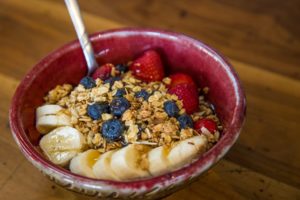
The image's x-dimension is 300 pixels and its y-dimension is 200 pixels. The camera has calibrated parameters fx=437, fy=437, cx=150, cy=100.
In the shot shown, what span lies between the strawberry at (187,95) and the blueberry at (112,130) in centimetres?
10

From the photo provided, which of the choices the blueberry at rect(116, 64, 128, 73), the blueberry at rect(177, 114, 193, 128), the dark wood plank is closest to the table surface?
the dark wood plank

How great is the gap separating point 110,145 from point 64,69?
18 cm

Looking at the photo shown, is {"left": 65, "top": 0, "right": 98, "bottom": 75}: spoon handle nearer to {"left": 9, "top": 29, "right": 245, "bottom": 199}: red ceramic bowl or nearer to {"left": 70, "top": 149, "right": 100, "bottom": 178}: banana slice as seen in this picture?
{"left": 9, "top": 29, "right": 245, "bottom": 199}: red ceramic bowl

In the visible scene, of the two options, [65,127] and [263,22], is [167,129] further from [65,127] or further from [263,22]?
[263,22]

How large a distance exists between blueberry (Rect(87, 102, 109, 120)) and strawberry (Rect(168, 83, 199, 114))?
0.11 metres

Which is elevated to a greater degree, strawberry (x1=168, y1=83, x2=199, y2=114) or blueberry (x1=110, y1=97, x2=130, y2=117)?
blueberry (x1=110, y1=97, x2=130, y2=117)


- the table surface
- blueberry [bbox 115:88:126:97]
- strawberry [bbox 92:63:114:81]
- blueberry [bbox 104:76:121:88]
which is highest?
strawberry [bbox 92:63:114:81]

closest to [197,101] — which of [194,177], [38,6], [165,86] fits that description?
[165,86]

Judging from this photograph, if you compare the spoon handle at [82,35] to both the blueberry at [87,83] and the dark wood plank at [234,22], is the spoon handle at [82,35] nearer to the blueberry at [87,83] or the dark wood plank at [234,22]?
the blueberry at [87,83]

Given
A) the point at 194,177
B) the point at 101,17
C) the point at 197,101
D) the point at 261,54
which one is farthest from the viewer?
the point at 101,17

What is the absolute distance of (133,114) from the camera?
24.1 inches

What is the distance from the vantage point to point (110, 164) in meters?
0.56

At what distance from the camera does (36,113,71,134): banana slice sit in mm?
632

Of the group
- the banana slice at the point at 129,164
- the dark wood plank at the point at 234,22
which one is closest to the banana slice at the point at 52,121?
the banana slice at the point at 129,164
